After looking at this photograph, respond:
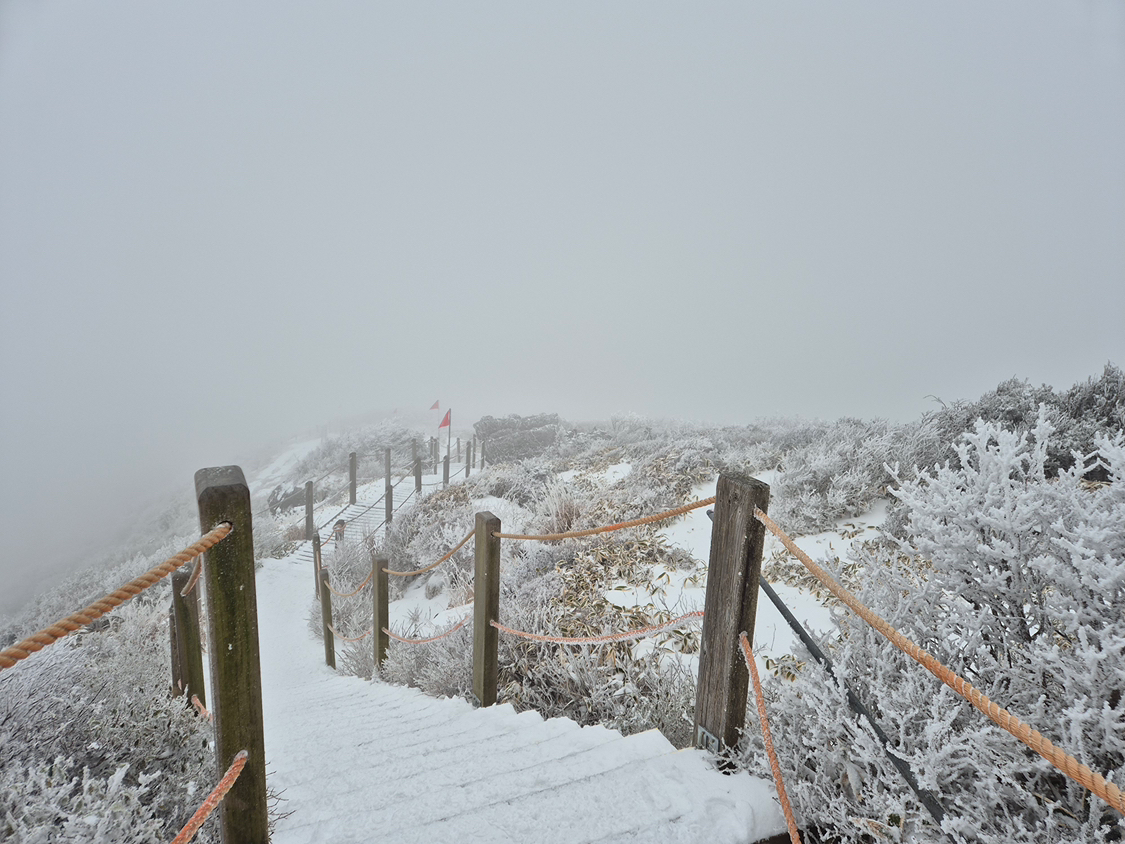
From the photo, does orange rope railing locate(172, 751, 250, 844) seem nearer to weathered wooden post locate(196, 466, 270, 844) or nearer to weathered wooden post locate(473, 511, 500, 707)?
weathered wooden post locate(196, 466, 270, 844)

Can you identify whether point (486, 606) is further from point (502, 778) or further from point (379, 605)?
point (379, 605)

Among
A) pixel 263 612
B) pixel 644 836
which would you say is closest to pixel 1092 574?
pixel 644 836

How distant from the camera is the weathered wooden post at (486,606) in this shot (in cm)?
303

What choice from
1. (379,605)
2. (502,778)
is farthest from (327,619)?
(502,778)

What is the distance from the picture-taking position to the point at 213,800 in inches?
46.4

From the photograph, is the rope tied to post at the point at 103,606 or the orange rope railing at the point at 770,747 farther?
the orange rope railing at the point at 770,747

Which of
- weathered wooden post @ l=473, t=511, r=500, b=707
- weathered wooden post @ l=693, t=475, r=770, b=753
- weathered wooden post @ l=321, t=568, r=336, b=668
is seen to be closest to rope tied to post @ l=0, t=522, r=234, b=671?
weathered wooden post @ l=693, t=475, r=770, b=753

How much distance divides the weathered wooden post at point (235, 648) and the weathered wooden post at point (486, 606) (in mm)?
1624

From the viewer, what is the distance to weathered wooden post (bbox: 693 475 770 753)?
1.80 meters

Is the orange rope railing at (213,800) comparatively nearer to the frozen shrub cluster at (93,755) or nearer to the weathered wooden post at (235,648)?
the weathered wooden post at (235,648)

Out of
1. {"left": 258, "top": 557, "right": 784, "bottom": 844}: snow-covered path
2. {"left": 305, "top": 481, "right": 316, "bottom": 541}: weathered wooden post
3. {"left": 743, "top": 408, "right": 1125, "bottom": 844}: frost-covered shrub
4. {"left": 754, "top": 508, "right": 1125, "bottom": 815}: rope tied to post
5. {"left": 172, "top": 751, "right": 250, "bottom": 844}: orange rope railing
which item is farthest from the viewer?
{"left": 305, "top": 481, "right": 316, "bottom": 541}: weathered wooden post

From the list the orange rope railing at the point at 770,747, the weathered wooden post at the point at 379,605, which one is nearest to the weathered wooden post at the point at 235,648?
the orange rope railing at the point at 770,747

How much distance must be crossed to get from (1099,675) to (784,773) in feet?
3.09

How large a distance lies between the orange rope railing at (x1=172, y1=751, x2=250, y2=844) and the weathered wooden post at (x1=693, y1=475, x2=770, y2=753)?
1585mm
